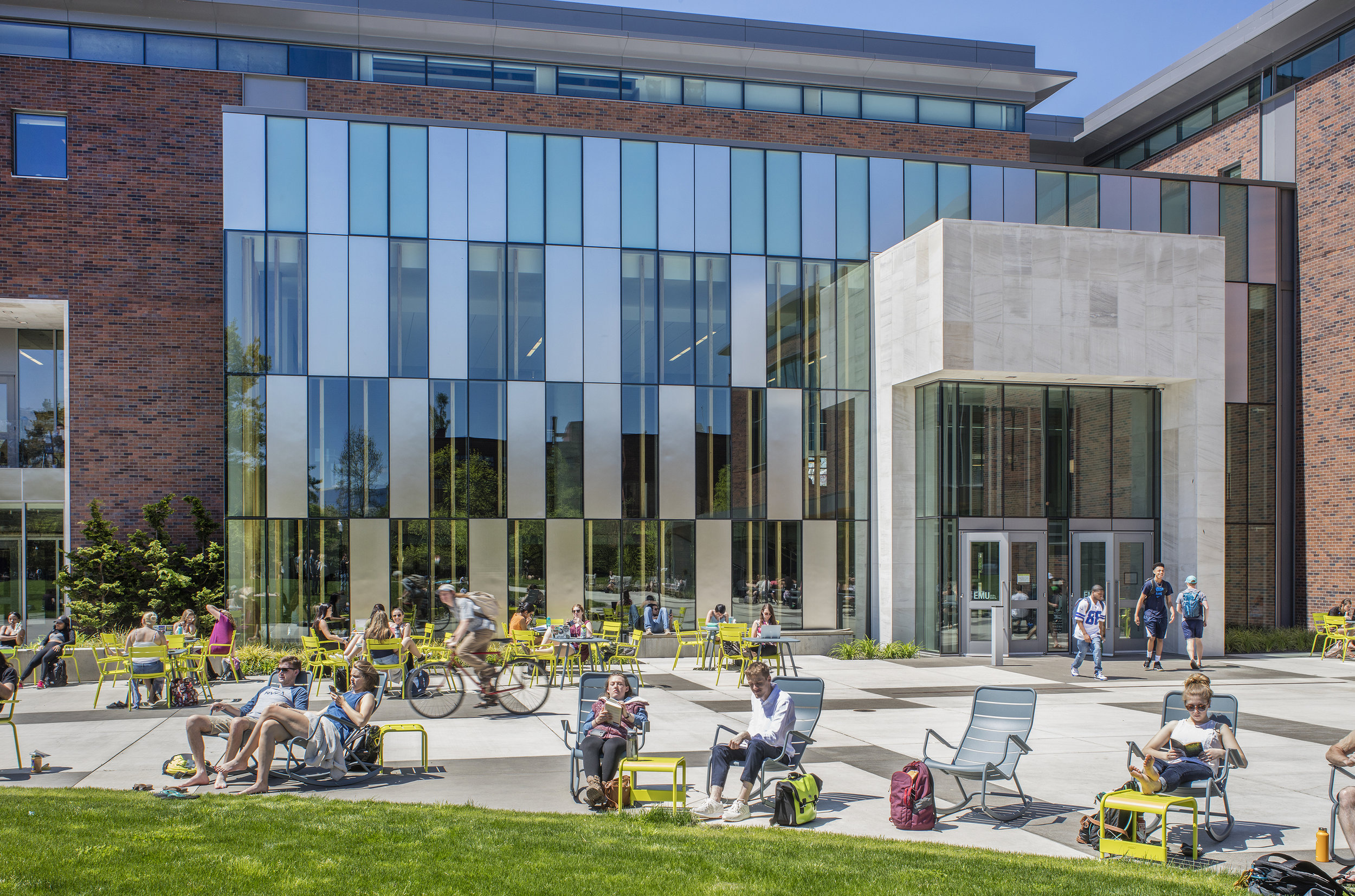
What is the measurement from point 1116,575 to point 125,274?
78.3ft

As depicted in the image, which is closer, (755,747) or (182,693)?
(755,747)

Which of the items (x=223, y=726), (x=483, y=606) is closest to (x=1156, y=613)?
(x=483, y=606)

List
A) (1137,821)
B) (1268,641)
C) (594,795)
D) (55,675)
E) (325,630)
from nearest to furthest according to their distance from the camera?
1. (1137,821)
2. (594,795)
3. (55,675)
4. (325,630)
5. (1268,641)

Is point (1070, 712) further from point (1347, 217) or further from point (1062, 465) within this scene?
point (1347, 217)

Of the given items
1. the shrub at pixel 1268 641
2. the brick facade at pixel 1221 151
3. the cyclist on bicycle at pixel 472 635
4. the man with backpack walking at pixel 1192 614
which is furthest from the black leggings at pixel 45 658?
the brick facade at pixel 1221 151

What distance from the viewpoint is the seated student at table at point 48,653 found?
17172 mm

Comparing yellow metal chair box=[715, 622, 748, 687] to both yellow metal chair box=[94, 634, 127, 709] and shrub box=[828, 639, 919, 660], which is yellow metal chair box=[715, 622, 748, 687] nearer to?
shrub box=[828, 639, 919, 660]

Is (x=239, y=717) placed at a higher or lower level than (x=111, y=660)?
higher

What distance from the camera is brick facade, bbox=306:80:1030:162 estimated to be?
89.1 feet

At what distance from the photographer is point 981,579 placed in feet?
71.0

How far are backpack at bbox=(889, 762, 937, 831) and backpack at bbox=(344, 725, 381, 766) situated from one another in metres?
4.88

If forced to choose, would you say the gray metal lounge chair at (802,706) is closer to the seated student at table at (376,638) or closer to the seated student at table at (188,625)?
the seated student at table at (376,638)

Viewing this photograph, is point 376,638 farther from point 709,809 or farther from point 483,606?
point 709,809

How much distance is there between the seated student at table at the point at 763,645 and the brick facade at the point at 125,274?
1373 centimetres
